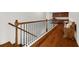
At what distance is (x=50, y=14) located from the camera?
1373 mm

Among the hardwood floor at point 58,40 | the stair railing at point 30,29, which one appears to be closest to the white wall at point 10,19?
the stair railing at point 30,29

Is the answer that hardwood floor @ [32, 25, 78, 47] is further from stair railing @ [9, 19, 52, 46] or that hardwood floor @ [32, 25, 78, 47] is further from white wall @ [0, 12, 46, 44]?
white wall @ [0, 12, 46, 44]

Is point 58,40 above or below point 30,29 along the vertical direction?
below

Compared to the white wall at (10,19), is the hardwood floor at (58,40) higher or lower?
lower

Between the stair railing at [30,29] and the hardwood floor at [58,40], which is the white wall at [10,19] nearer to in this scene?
the stair railing at [30,29]

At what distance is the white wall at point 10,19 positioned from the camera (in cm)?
133

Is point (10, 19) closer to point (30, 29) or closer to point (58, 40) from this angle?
point (30, 29)

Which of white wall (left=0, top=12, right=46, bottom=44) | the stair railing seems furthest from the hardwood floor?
white wall (left=0, top=12, right=46, bottom=44)

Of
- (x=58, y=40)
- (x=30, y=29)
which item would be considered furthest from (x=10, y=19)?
(x=58, y=40)

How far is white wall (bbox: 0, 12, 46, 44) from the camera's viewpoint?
1.33 m

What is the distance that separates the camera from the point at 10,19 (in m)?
1.34
